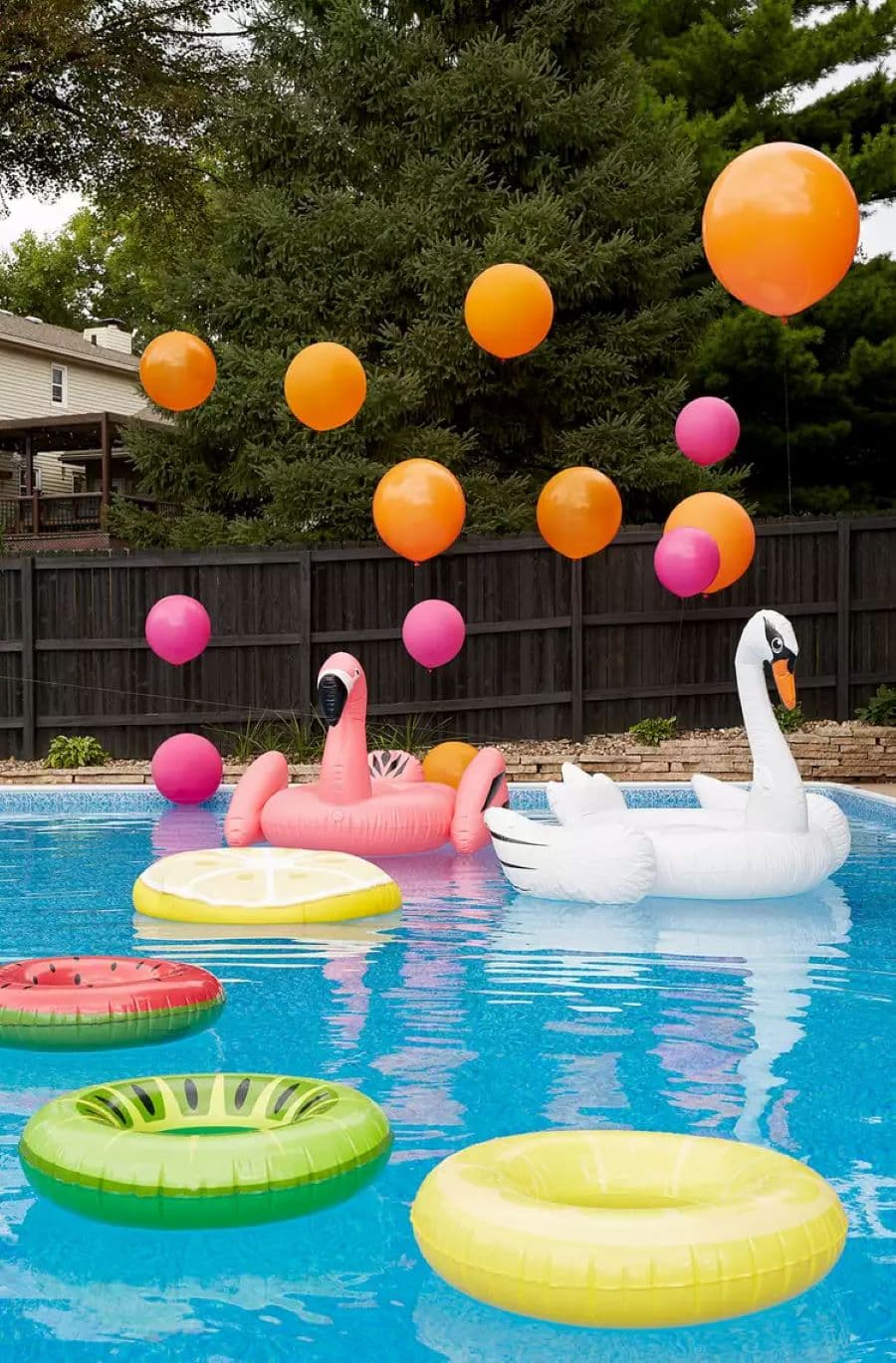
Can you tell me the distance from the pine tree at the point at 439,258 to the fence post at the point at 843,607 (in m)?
2.88

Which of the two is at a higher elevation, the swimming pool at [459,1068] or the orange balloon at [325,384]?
the orange balloon at [325,384]

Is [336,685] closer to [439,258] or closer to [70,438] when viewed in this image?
[439,258]

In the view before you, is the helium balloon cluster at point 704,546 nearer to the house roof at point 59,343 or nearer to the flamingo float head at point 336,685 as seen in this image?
the flamingo float head at point 336,685

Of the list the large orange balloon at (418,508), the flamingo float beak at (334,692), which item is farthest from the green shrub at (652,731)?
the flamingo float beak at (334,692)

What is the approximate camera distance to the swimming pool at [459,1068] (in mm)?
2734

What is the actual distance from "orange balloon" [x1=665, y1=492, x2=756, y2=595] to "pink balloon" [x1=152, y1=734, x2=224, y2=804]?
4.00 meters

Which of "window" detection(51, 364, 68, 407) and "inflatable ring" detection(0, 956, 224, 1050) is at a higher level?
"window" detection(51, 364, 68, 407)

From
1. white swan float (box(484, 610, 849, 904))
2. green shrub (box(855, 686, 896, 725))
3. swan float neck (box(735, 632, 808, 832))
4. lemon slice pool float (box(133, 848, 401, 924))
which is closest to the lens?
lemon slice pool float (box(133, 848, 401, 924))

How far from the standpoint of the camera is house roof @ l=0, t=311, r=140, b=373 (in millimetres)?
29339

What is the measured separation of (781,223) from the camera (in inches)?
275

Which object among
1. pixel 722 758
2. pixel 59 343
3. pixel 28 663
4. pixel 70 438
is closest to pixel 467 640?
pixel 722 758

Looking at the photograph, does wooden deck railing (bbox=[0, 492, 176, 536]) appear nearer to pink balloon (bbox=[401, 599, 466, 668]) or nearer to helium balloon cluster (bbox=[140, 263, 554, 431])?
helium balloon cluster (bbox=[140, 263, 554, 431])

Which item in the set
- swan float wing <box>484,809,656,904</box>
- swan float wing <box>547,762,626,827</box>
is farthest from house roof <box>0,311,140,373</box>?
swan float wing <box>484,809,656,904</box>

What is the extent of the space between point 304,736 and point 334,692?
15.9 feet
